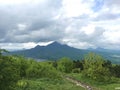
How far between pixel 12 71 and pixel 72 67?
5439 inches

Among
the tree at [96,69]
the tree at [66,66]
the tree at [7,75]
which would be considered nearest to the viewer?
the tree at [7,75]

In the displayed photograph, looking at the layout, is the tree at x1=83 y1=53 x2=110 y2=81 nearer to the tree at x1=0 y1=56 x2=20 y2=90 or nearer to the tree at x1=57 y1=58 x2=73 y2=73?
the tree at x1=57 y1=58 x2=73 y2=73

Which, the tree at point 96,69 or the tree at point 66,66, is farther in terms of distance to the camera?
the tree at point 66,66

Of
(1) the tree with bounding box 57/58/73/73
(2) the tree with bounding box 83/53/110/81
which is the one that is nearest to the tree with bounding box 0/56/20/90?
(2) the tree with bounding box 83/53/110/81

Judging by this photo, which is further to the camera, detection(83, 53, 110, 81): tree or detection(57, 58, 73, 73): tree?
detection(57, 58, 73, 73): tree

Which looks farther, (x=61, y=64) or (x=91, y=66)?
(x=61, y=64)

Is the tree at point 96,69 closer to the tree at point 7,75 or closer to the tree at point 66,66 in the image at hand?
the tree at point 66,66

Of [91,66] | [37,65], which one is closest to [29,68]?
[37,65]

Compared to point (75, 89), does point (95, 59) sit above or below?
above

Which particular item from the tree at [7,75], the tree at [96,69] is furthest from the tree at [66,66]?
the tree at [7,75]

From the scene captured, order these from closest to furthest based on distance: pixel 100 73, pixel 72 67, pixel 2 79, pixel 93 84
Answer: pixel 2 79
pixel 93 84
pixel 100 73
pixel 72 67

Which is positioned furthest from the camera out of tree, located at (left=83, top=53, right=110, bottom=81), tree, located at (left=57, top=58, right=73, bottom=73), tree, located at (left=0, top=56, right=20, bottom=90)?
tree, located at (left=57, top=58, right=73, bottom=73)

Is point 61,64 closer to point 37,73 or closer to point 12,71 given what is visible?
point 37,73

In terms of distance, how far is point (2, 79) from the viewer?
64.1 feet
